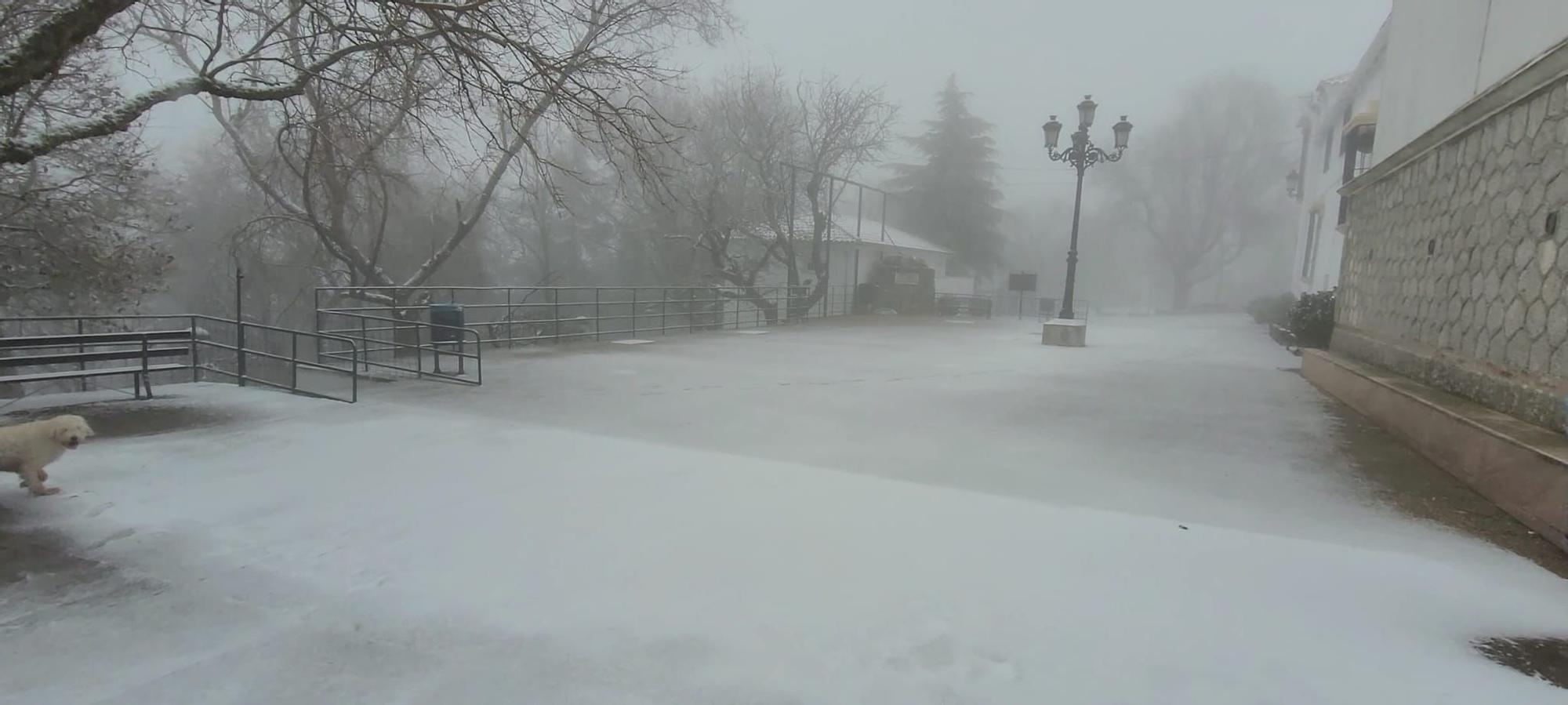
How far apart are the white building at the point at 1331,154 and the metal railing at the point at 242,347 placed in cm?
1669

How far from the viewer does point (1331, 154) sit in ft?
70.9

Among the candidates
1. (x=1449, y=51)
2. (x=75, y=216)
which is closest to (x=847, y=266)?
(x=1449, y=51)

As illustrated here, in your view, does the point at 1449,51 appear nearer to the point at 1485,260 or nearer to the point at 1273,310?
the point at 1485,260

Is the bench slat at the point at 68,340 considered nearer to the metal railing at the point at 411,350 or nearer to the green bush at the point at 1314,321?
the metal railing at the point at 411,350

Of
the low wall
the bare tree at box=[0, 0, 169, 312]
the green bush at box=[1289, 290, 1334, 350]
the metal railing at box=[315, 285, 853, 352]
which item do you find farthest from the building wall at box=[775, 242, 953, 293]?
the low wall

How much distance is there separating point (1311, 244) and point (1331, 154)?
129 inches

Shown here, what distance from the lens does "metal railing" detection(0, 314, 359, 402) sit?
25.8 feet

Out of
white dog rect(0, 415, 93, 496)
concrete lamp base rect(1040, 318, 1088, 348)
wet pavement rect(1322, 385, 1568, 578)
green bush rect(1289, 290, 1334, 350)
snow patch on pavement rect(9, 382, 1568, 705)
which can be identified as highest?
green bush rect(1289, 290, 1334, 350)

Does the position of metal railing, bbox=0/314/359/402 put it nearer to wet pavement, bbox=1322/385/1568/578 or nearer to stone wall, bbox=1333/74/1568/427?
wet pavement, bbox=1322/385/1568/578

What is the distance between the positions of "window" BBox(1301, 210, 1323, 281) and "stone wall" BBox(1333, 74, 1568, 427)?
603 inches

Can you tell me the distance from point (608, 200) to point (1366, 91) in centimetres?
2801

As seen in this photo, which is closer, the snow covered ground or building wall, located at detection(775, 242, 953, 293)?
the snow covered ground

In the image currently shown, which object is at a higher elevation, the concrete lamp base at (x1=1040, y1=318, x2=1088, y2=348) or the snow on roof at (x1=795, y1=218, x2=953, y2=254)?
the snow on roof at (x1=795, y1=218, x2=953, y2=254)

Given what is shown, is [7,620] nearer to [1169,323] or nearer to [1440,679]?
[1440,679]
